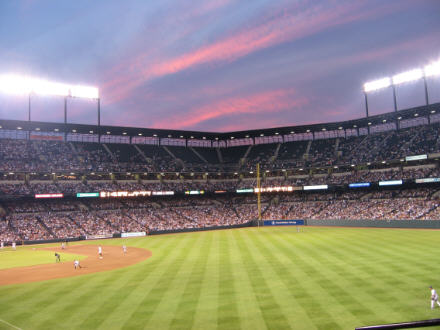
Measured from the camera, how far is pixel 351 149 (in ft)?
246

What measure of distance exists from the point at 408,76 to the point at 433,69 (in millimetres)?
6546

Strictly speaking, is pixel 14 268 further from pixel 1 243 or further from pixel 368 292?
pixel 368 292

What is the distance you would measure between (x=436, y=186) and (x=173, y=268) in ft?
174

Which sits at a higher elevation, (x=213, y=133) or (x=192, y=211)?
(x=213, y=133)

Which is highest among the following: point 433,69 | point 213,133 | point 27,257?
point 433,69

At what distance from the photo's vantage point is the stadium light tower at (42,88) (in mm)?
56656

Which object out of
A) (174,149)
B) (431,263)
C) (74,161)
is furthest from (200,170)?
(431,263)

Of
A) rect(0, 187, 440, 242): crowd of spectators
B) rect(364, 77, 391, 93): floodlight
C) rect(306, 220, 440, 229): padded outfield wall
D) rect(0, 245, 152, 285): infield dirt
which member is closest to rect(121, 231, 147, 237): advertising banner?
rect(0, 187, 440, 242): crowd of spectators

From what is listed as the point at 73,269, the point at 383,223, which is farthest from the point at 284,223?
the point at 73,269

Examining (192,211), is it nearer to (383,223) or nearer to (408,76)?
(383,223)

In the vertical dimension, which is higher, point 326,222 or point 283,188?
point 283,188

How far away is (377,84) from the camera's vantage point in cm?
6844

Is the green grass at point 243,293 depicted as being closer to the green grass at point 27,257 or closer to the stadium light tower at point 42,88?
the green grass at point 27,257

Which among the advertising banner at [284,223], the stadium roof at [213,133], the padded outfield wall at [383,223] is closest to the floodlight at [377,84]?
the stadium roof at [213,133]
